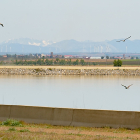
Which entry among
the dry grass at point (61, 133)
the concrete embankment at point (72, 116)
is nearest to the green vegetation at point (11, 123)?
the dry grass at point (61, 133)

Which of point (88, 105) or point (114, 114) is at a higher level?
point (114, 114)

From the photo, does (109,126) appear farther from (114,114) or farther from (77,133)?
(77,133)

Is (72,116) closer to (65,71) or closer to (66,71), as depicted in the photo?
(65,71)

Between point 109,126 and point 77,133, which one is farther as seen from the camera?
point 109,126

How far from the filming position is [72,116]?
16.2 meters

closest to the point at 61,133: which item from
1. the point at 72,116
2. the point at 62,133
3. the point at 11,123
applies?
the point at 62,133

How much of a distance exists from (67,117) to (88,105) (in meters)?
18.7

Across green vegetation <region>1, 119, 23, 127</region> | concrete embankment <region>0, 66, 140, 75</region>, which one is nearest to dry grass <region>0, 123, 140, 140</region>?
green vegetation <region>1, 119, 23, 127</region>

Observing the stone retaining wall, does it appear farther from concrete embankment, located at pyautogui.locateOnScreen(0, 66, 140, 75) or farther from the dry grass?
the dry grass

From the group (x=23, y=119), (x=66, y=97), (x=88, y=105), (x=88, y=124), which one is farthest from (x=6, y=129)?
(x=66, y=97)

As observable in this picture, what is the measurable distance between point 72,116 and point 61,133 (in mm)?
2217

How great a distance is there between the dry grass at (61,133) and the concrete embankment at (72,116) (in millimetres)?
363

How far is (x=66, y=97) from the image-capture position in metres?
41.5

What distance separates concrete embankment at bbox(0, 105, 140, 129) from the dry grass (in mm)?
363
